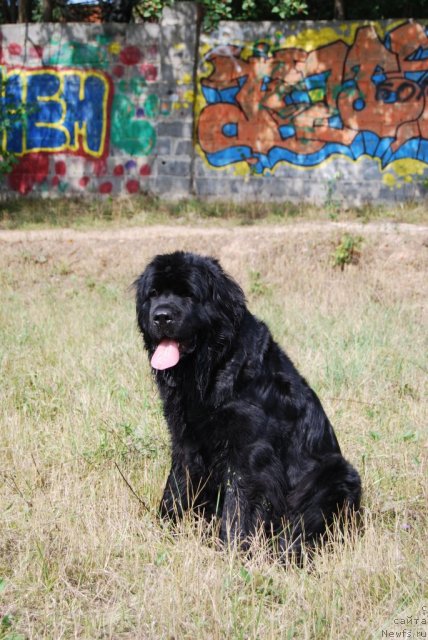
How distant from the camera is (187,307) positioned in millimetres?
3883

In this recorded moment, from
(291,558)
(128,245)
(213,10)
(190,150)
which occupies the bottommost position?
(291,558)

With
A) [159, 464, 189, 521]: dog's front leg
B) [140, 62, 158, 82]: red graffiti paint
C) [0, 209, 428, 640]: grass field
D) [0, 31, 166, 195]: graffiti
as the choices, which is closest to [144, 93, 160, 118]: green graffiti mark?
[0, 31, 166, 195]: graffiti

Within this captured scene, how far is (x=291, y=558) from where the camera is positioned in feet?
12.3

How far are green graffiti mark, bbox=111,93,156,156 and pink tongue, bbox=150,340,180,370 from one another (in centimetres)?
1176

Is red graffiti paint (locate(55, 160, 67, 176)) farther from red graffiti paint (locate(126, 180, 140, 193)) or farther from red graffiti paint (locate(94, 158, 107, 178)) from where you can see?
red graffiti paint (locate(126, 180, 140, 193))

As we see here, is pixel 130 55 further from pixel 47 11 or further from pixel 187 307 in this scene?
pixel 187 307

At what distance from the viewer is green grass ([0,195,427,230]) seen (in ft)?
42.8

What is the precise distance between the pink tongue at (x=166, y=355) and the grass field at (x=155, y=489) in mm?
759

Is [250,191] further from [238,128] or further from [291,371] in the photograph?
[291,371]

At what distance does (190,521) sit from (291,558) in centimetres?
60

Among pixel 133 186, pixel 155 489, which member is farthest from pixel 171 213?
pixel 155 489

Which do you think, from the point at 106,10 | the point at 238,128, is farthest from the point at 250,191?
the point at 106,10

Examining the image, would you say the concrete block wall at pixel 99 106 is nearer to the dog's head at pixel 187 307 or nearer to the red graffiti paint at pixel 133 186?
the red graffiti paint at pixel 133 186

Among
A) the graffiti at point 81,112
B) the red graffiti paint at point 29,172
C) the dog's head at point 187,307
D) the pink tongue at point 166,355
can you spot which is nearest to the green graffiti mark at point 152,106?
the graffiti at point 81,112
